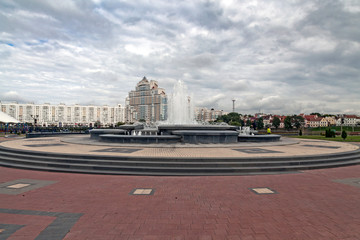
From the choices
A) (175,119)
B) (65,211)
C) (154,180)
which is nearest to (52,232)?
(65,211)

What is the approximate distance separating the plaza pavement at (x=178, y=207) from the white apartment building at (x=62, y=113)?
13736 centimetres

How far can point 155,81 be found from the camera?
160 m

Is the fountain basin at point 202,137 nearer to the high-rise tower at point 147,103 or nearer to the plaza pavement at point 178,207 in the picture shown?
the plaza pavement at point 178,207

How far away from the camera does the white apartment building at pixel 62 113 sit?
5620 inches

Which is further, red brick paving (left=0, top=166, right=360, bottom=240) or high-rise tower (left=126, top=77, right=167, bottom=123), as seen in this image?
high-rise tower (left=126, top=77, right=167, bottom=123)

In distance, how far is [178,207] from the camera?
5.23 m

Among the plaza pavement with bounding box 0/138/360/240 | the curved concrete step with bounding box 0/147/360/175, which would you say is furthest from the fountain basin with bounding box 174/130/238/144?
the plaza pavement with bounding box 0/138/360/240

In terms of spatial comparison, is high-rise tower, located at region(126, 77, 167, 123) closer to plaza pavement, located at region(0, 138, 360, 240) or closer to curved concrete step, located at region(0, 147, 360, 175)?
curved concrete step, located at region(0, 147, 360, 175)

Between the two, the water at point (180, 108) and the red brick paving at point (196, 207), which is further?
the water at point (180, 108)

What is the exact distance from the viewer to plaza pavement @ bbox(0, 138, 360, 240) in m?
4.06

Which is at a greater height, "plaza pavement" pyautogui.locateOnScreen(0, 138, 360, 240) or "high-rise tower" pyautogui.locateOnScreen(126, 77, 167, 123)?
"high-rise tower" pyautogui.locateOnScreen(126, 77, 167, 123)

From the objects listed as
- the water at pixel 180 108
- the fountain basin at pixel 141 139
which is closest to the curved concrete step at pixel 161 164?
the fountain basin at pixel 141 139

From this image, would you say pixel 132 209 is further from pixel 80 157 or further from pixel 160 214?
pixel 80 157

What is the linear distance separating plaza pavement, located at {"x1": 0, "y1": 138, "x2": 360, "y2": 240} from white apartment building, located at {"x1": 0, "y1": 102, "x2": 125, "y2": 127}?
13736cm
